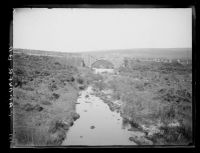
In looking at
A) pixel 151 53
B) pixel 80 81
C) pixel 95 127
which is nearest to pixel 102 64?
pixel 80 81

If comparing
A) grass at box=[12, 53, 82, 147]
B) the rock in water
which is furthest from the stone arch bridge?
the rock in water

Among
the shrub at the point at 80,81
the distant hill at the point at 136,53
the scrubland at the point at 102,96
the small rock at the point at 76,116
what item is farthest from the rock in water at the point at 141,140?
the distant hill at the point at 136,53

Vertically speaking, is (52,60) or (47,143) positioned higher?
(52,60)

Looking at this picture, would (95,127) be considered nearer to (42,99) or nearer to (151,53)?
(42,99)

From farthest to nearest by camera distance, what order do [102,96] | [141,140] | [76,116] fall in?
[102,96] → [76,116] → [141,140]

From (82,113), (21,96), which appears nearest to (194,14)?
(82,113)

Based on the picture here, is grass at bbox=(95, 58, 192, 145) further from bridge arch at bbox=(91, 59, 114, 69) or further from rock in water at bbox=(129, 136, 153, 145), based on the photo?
bridge arch at bbox=(91, 59, 114, 69)

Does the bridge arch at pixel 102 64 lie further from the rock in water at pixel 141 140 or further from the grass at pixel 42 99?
the rock in water at pixel 141 140

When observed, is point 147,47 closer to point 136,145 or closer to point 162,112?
point 162,112
